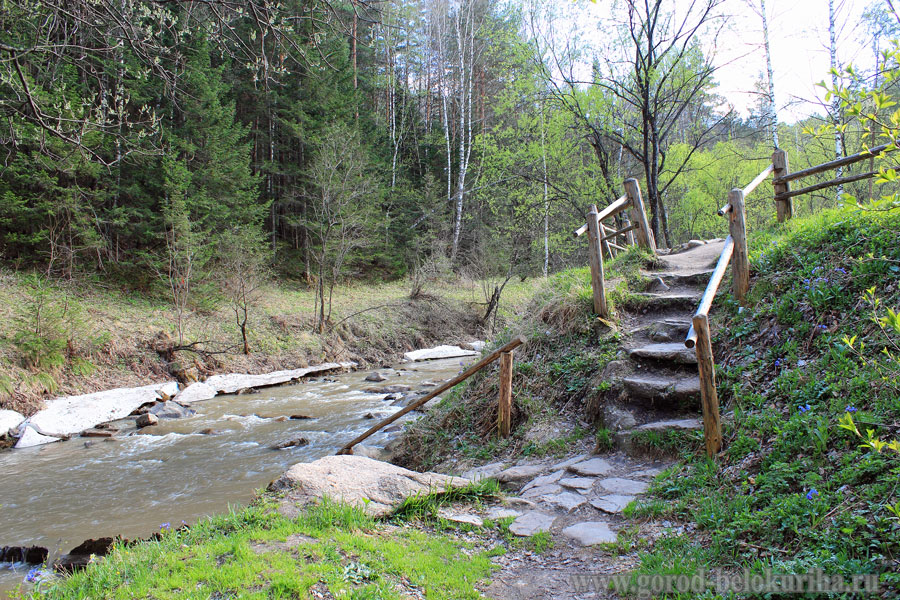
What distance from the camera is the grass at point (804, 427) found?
2.50m

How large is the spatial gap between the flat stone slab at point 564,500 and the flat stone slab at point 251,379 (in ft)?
33.3

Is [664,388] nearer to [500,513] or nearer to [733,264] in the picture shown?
[733,264]

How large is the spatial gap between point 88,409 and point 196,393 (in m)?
2.19

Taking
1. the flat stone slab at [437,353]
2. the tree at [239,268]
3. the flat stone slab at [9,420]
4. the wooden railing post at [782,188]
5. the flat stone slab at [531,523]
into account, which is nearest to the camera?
the flat stone slab at [531,523]

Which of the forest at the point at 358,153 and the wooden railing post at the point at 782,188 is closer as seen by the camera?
the wooden railing post at the point at 782,188

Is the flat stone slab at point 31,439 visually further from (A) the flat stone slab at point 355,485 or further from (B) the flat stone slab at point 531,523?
(B) the flat stone slab at point 531,523

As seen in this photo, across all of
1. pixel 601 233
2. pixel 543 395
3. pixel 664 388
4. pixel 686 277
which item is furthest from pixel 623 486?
pixel 601 233

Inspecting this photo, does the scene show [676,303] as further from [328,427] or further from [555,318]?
[328,427]

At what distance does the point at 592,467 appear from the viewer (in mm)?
4414

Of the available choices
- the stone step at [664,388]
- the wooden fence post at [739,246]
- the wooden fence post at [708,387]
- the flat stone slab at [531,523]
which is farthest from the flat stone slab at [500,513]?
the wooden fence post at [739,246]

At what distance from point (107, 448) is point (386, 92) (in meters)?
26.7

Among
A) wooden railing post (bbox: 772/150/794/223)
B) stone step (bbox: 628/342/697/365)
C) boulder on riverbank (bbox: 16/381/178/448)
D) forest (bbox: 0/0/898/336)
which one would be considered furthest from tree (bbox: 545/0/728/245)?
Result: boulder on riverbank (bbox: 16/381/178/448)

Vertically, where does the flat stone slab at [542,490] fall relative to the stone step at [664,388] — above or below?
below

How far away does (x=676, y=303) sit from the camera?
6.29 meters
